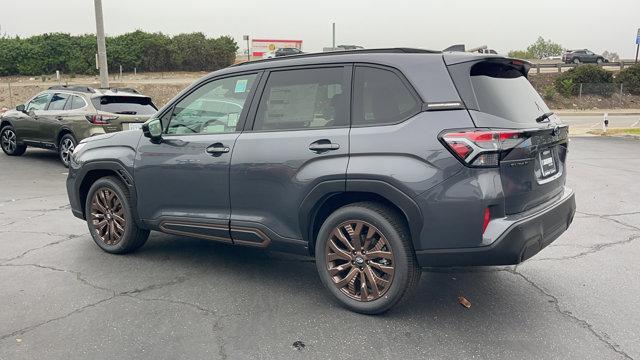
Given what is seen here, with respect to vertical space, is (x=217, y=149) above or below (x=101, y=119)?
above

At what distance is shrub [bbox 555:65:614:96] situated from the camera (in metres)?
40.4

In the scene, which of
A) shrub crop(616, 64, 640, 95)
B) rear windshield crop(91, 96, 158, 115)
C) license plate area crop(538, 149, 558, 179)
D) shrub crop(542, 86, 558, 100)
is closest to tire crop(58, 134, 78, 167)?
rear windshield crop(91, 96, 158, 115)

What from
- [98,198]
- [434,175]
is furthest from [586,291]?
[98,198]

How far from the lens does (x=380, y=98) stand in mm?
3736

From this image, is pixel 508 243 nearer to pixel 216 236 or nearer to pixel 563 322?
pixel 563 322

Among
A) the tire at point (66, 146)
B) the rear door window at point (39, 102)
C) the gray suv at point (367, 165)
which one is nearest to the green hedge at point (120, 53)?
the rear door window at point (39, 102)

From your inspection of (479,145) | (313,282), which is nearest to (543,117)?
(479,145)

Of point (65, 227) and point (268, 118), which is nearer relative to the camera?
point (268, 118)

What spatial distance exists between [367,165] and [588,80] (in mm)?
43410

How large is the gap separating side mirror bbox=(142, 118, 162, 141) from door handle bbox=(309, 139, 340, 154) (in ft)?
5.32

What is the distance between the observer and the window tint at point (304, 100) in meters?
3.87

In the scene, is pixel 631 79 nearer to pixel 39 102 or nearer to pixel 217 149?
pixel 39 102

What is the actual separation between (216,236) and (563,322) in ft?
8.86

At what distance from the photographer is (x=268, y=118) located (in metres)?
4.18
